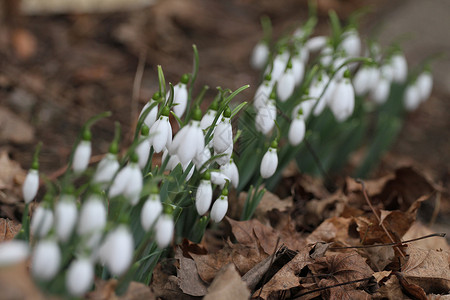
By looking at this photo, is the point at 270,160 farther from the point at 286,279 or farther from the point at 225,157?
the point at 286,279

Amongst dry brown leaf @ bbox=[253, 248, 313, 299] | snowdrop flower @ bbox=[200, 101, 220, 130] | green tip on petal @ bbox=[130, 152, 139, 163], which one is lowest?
dry brown leaf @ bbox=[253, 248, 313, 299]

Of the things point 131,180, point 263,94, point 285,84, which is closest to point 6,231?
point 131,180

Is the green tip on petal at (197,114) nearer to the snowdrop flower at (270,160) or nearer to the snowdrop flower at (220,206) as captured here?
the snowdrop flower at (220,206)

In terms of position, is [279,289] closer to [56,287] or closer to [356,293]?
[356,293]

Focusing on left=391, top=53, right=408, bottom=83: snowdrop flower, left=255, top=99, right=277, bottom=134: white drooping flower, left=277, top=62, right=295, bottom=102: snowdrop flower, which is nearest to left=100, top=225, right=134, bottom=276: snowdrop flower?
left=255, top=99, right=277, bottom=134: white drooping flower

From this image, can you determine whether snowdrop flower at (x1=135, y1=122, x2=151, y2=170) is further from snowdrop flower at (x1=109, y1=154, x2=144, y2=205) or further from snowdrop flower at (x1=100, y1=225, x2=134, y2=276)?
snowdrop flower at (x1=100, y1=225, x2=134, y2=276)

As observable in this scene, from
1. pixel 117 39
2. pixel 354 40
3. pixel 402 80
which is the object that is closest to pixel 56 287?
pixel 354 40
